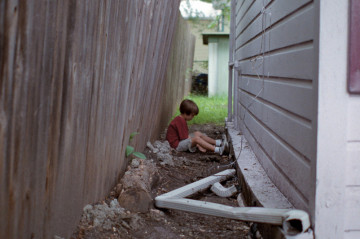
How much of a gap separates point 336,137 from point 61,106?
53.7 inches

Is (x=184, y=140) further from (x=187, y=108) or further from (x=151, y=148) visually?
(x=151, y=148)

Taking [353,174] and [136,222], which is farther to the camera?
[136,222]

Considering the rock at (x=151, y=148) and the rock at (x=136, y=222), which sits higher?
the rock at (x=151, y=148)

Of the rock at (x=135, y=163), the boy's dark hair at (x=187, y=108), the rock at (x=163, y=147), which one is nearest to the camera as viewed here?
the rock at (x=135, y=163)

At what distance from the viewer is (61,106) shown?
82.0 inches

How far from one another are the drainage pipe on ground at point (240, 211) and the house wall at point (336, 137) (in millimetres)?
103

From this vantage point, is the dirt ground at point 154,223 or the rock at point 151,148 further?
the rock at point 151,148

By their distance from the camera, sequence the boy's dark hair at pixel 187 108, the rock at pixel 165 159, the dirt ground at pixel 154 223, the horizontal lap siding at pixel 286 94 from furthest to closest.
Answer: the boy's dark hair at pixel 187 108
the rock at pixel 165 159
the dirt ground at pixel 154 223
the horizontal lap siding at pixel 286 94

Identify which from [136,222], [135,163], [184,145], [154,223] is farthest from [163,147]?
[136,222]

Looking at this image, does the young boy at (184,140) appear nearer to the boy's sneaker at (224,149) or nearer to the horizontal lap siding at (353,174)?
the boy's sneaker at (224,149)

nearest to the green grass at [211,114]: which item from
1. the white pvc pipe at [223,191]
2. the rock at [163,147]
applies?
the rock at [163,147]

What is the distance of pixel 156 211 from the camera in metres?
3.15

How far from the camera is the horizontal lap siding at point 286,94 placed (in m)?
2.39

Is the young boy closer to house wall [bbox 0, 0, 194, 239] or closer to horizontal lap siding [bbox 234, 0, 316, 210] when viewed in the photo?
horizontal lap siding [bbox 234, 0, 316, 210]
